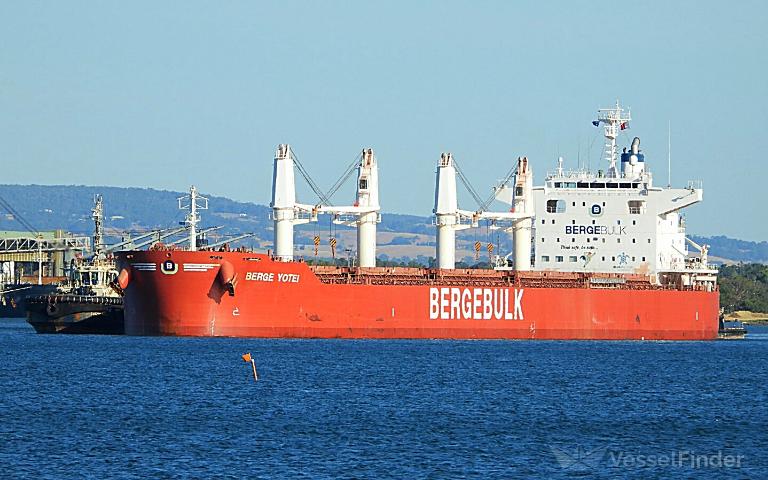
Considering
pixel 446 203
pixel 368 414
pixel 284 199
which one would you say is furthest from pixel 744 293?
pixel 368 414

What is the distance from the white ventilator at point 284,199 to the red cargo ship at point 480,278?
0.05 m

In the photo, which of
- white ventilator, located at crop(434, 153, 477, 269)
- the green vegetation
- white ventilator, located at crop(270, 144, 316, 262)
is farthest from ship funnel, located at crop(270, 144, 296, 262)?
the green vegetation

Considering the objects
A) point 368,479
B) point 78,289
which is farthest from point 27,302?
point 368,479

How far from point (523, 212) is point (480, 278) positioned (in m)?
4.74

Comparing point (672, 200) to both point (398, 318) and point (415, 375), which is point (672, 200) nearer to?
point (398, 318)

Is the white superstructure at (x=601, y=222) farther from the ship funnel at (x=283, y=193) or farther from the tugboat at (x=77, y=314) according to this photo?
the tugboat at (x=77, y=314)

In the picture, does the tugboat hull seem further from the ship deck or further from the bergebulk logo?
the bergebulk logo

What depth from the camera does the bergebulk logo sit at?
76.5 feet

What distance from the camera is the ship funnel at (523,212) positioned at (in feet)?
182

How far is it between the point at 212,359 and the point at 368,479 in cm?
1828

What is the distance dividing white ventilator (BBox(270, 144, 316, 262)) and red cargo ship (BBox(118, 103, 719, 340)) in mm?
45

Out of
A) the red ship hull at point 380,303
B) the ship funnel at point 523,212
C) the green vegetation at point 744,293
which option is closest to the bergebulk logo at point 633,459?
the red ship hull at point 380,303

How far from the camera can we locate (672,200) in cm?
5631

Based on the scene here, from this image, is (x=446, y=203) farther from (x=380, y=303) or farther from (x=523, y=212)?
(x=380, y=303)
